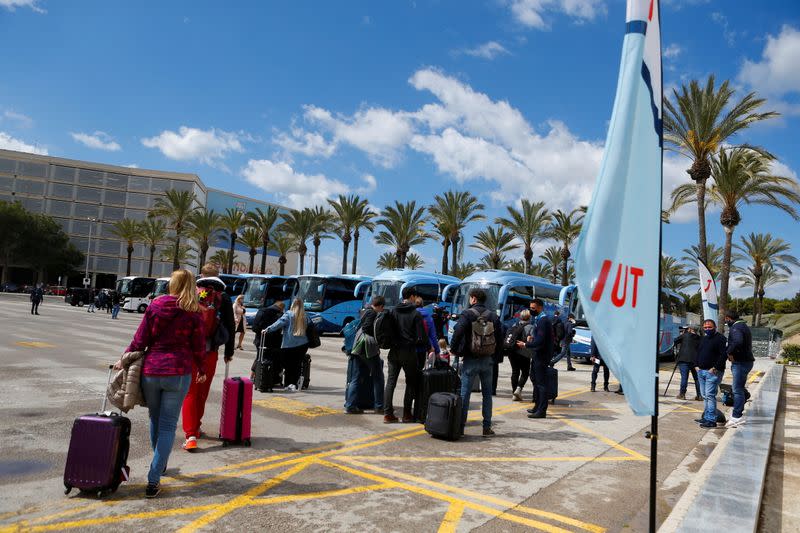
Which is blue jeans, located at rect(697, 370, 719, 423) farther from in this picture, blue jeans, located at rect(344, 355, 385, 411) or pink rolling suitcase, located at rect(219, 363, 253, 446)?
pink rolling suitcase, located at rect(219, 363, 253, 446)

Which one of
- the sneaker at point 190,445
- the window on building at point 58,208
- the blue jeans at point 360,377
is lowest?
the sneaker at point 190,445

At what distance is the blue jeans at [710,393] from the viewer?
340 inches

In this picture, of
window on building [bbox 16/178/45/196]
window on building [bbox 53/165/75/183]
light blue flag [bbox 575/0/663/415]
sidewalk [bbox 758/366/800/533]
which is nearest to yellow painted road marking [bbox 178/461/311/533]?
light blue flag [bbox 575/0/663/415]

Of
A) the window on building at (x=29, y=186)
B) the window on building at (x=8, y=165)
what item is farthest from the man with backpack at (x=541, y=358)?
the window on building at (x=8, y=165)

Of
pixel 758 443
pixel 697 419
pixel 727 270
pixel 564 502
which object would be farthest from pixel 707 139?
pixel 564 502

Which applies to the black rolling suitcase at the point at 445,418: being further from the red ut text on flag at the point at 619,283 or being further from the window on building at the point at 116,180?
the window on building at the point at 116,180

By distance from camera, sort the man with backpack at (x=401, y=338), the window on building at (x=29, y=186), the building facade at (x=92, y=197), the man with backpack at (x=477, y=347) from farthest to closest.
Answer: the building facade at (x=92, y=197) < the window on building at (x=29, y=186) < the man with backpack at (x=401, y=338) < the man with backpack at (x=477, y=347)

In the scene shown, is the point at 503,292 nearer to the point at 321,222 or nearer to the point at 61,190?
the point at 321,222

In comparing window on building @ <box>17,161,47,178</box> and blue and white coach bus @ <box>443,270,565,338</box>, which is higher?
window on building @ <box>17,161,47,178</box>

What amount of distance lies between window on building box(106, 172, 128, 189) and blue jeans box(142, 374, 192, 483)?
321ft

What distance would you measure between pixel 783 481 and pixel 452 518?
4.11 metres

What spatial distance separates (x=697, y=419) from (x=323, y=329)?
66.4ft

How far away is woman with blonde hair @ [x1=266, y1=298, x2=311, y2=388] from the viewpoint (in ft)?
30.2

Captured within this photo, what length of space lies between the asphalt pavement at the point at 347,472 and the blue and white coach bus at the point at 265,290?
20462mm
